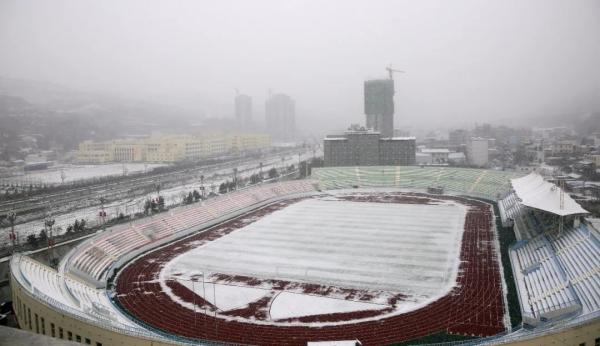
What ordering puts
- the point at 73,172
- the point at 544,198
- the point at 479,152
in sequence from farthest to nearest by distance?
the point at 479,152 < the point at 73,172 < the point at 544,198

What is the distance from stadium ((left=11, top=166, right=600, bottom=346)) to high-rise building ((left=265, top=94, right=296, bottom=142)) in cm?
14522

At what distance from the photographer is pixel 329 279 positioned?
73.2 feet

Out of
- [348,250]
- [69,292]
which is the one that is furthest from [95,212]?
[348,250]

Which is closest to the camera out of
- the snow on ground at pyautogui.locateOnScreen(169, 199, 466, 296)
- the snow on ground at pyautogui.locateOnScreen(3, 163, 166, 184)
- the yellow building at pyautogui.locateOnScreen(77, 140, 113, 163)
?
the snow on ground at pyautogui.locateOnScreen(169, 199, 466, 296)

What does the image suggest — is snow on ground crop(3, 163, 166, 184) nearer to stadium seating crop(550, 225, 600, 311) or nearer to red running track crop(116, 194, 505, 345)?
red running track crop(116, 194, 505, 345)

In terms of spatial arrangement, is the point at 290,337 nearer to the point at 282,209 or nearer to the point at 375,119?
the point at 282,209

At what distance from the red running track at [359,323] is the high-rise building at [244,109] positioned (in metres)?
167

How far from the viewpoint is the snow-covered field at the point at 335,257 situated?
19984 mm

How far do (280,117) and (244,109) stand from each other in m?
17.3

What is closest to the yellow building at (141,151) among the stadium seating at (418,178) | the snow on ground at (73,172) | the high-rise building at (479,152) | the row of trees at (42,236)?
the snow on ground at (73,172)

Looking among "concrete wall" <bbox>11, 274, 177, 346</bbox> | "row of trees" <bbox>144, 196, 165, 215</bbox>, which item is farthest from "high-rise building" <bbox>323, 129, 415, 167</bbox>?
"concrete wall" <bbox>11, 274, 177, 346</bbox>

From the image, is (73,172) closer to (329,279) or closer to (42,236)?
(42,236)

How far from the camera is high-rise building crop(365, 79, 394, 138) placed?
390ft

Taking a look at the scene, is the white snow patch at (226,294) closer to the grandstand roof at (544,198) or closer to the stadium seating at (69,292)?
the stadium seating at (69,292)
